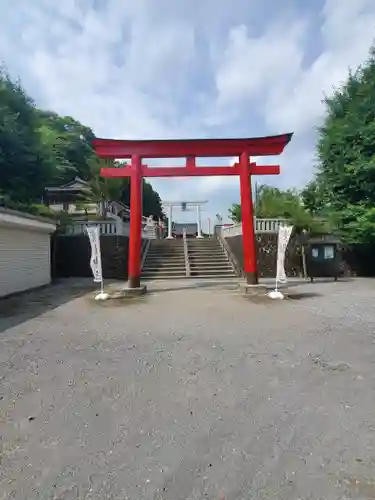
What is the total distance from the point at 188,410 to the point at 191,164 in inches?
322

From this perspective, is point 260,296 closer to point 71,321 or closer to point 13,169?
point 71,321

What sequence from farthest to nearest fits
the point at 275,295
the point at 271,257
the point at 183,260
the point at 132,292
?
the point at 183,260, the point at 271,257, the point at 132,292, the point at 275,295

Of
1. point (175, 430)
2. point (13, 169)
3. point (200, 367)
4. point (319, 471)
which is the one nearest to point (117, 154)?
point (13, 169)

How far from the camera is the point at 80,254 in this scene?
572 inches

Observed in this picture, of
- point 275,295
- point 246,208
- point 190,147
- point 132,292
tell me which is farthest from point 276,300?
point 190,147

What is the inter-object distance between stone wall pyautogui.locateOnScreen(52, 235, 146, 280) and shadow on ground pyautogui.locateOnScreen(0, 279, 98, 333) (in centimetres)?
219

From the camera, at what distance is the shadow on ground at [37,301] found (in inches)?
262

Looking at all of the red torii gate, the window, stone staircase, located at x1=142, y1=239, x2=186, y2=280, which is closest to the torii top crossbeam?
the red torii gate

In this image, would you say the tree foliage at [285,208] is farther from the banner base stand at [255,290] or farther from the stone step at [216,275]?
the banner base stand at [255,290]

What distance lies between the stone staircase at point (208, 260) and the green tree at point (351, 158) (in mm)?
4894

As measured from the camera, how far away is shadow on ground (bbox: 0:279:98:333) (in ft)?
21.8

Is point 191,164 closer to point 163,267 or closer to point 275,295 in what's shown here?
point 275,295

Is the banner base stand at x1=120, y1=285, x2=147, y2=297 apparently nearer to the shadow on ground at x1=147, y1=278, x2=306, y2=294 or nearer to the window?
the shadow on ground at x1=147, y1=278, x2=306, y2=294

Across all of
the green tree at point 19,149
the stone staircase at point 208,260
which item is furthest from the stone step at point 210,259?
the green tree at point 19,149
